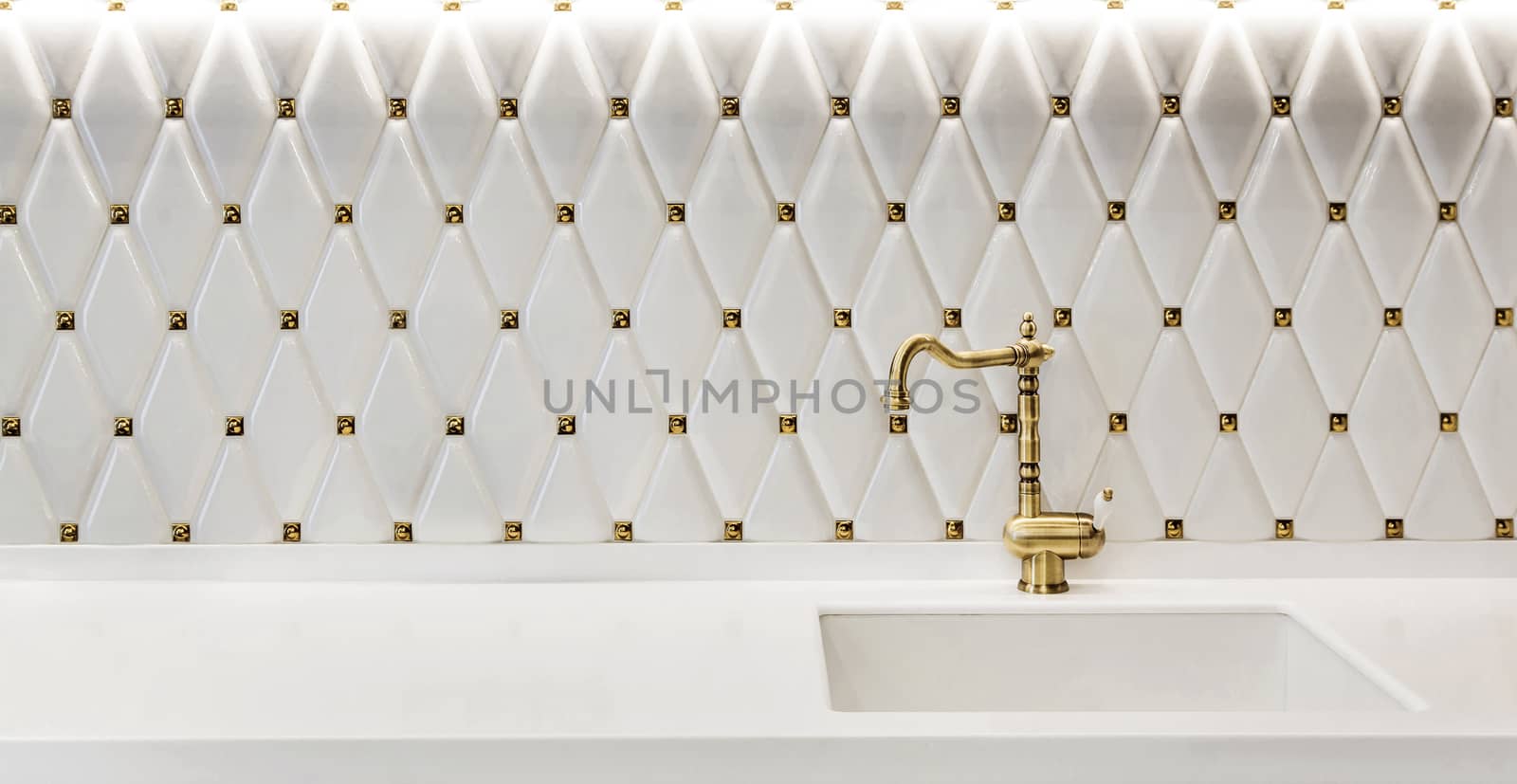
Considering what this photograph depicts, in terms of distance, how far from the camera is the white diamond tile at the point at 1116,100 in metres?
1.08

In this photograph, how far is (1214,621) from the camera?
3.40ft

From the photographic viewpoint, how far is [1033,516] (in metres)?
1.05

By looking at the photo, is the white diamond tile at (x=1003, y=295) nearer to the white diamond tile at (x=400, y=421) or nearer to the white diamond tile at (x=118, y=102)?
the white diamond tile at (x=400, y=421)

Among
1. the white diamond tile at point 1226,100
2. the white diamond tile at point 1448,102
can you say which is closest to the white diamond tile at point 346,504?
the white diamond tile at point 1226,100

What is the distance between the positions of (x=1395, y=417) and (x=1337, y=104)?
13.7 inches

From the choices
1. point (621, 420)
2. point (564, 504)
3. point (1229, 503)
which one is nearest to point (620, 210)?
point (621, 420)

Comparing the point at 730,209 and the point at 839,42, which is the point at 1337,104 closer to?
the point at 839,42

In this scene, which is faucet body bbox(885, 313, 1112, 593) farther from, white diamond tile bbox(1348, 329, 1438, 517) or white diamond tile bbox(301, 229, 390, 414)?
white diamond tile bbox(301, 229, 390, 414)

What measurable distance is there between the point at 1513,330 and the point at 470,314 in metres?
1.15

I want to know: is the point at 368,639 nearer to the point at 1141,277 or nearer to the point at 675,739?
the point at 675,739

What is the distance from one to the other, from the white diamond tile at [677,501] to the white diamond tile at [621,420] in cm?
2

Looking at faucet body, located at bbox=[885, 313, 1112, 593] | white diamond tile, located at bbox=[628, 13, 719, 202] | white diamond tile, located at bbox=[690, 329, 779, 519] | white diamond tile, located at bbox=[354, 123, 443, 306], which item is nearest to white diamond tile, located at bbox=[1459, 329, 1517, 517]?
faucet body, located at bbox=[885, 313, 1112, 593]

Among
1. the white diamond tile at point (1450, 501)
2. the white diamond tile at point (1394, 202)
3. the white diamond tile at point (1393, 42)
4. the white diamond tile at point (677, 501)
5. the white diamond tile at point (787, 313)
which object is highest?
the white diamond tile at point (1393, 42)

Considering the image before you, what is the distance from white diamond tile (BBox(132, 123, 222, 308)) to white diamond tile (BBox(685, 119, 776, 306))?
1.73ft
